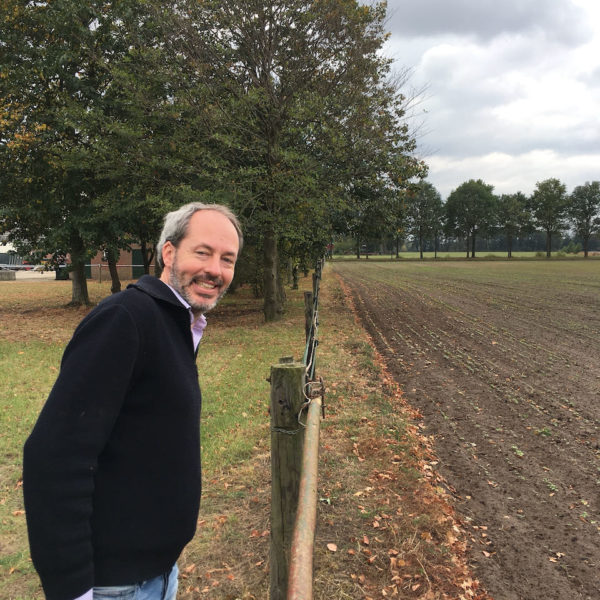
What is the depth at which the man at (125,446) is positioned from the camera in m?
1.22

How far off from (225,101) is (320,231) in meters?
4.37

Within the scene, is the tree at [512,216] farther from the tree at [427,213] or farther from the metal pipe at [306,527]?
the metal pipe at [306,527]

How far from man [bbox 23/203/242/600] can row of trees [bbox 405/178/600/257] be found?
8409 centimetres

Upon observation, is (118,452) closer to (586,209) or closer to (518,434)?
(518,434)

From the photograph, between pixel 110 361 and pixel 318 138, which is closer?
pixel 110 361

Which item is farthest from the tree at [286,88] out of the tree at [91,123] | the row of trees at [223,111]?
the tree at [91,123]

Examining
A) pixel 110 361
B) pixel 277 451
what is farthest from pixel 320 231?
pixel 110 361

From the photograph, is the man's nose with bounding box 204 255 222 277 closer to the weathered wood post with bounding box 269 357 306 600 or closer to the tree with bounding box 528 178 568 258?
the weathered wood post with bounding box 269 357 306 600

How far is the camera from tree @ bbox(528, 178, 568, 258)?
277ft

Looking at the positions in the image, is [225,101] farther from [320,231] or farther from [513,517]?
[513,517]

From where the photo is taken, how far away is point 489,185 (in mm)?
97250

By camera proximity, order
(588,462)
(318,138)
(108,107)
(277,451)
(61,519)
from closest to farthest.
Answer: (61,519), (277,451), (588,462), (318,138), (108,107)

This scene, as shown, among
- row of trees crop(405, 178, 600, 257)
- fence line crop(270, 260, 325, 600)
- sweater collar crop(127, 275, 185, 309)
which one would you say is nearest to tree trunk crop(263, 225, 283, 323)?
fence line crop(270, 260, 325, 600)

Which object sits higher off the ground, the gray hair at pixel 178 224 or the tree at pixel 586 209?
the tree at pixel 586 209
